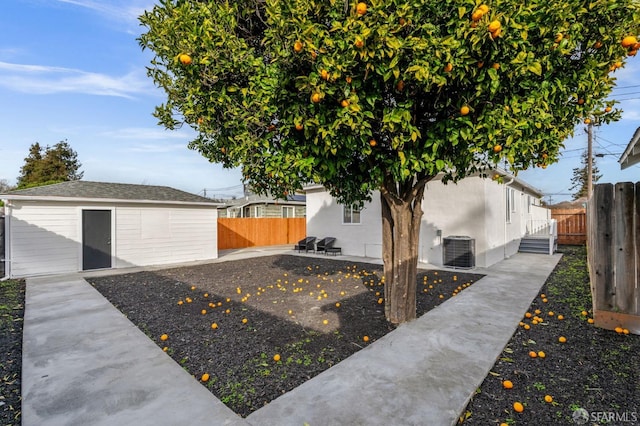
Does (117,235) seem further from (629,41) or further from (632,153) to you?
(632,153)

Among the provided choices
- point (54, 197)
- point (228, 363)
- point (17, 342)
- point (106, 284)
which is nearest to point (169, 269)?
point (106, 284)

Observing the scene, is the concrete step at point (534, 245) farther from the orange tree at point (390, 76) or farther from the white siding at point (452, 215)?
the orange tree at point (390, 76)

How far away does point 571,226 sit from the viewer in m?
16.0

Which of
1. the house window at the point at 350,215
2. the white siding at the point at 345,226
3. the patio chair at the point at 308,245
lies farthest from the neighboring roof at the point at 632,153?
the patio chair at the point at 308,245

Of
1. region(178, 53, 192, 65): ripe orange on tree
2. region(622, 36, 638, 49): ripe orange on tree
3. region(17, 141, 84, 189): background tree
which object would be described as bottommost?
region(178, 53, 192, 65): ripe orange on tree

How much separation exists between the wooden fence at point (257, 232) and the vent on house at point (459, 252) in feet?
37.0

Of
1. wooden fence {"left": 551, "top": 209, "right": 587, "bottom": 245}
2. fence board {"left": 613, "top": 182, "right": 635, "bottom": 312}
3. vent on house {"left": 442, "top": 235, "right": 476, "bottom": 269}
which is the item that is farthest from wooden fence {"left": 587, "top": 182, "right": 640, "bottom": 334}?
wooden fence {"left": 551, "top": 209, "right": 587, "bottom": 245}

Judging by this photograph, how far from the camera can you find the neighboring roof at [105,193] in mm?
8752

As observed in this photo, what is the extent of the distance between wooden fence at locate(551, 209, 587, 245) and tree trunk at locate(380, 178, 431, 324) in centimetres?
1649

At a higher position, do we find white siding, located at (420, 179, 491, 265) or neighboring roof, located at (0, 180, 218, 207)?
neighboring roof, located at (0, 180, 218, 207)

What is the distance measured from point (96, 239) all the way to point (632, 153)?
1420 cm

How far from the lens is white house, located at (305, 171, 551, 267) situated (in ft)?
29.9

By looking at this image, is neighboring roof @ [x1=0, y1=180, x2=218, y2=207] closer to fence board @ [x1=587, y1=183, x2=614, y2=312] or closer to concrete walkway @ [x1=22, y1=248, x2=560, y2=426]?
concrete walkway @ [x1=22, y1=248, x2=560, y2=426]

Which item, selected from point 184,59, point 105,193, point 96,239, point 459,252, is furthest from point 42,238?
point 459,252
